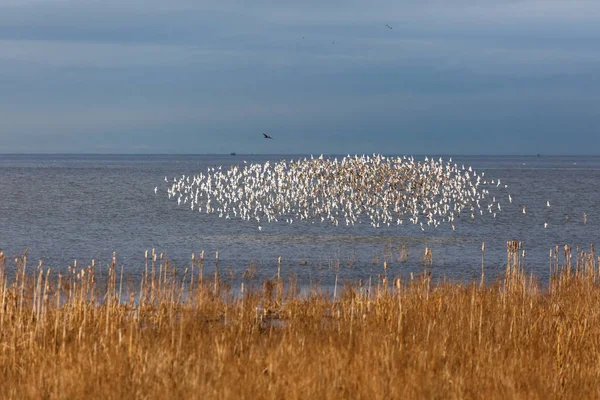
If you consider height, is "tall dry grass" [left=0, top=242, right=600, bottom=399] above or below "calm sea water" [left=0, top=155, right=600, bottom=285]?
above

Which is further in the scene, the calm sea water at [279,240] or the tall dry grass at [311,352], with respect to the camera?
the calm sea water at [279,240]

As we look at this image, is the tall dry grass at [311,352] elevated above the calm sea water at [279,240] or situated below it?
above

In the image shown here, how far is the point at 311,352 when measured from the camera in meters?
9.15

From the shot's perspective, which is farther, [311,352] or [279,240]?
[279,240]

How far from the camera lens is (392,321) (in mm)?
11180

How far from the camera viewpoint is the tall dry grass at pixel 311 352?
793cm

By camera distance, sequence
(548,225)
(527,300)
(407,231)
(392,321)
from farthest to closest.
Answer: (548,225) → (407,231) → (527,300) → (392,321)

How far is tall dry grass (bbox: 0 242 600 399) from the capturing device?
7934 millimetres

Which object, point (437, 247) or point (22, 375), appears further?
point (437, 247)

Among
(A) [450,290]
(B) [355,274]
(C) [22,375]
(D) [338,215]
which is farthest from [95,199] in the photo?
(C) [22,375]

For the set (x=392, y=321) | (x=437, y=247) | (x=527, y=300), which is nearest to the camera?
(x=392, y=321)

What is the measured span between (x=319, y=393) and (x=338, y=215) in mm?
37131

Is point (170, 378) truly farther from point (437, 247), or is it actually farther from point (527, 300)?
point (437, 247)

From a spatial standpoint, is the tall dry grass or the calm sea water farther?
the calm sea water
